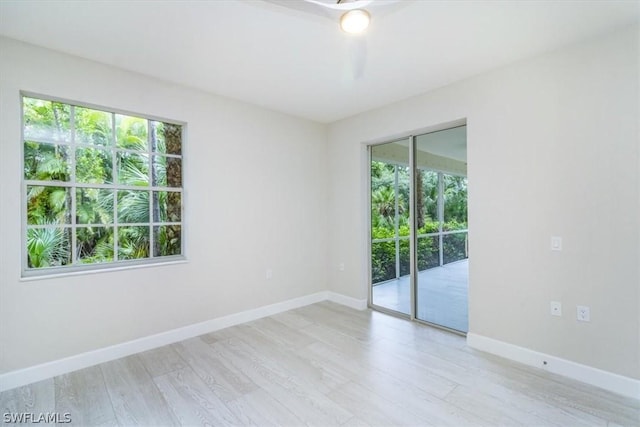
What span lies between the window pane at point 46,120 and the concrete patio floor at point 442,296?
3.90 metres

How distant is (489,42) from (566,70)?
2.26 feet

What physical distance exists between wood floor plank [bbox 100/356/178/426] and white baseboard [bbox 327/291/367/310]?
8.31ft

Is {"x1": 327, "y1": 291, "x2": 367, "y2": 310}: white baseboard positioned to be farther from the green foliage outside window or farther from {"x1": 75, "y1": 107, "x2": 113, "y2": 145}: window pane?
{"x1": 75, "y1": 107, "x2": 113, "y2": 145}: window pane

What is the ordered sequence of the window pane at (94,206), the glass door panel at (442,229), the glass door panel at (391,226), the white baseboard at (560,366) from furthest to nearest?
1. the glass door panel at (391,226)
2. the glass door panel at (442,229)
3. the window pane at (94,206)
4. the white baseboard at (560,366)

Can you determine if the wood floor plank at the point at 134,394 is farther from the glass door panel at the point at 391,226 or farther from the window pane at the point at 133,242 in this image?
the glass door panel at the point at 391,226

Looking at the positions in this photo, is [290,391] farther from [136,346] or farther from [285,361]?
[136,346]

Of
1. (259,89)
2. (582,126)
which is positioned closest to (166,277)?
(259,89)

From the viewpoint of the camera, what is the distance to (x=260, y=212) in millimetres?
3746

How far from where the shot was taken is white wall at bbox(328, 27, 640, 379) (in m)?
2.14

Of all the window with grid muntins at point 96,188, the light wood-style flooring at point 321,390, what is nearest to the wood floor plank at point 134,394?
the light wood-style flooring at point 321,390

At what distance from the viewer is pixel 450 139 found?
330cm

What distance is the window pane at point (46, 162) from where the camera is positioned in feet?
7.93

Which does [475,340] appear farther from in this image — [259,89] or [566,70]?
[259,89]

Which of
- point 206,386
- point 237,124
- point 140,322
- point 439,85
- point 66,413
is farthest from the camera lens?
point 237,124
